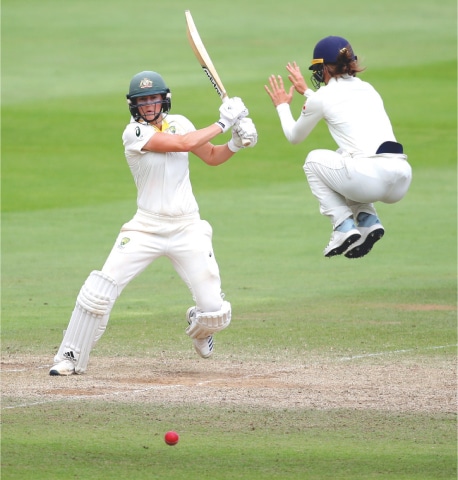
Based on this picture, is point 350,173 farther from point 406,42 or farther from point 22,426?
point 406,42

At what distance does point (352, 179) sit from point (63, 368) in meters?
2.76

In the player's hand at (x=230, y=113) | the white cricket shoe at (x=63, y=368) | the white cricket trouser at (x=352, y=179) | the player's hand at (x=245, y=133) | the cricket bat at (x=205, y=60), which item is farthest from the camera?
the cricket bat at (x=205, y=60)

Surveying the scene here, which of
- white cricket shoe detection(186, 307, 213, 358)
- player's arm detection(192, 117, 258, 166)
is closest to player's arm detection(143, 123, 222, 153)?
player's arm detection(192, 117, 258, 166)

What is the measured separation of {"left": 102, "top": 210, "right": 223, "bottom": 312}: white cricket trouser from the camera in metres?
9.73

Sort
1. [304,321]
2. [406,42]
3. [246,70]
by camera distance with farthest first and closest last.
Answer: [406,42]
[246,70]
[304,321]

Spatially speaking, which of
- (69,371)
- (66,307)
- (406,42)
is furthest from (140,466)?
(406,42)

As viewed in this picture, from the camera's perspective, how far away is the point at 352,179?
9266 millimetres

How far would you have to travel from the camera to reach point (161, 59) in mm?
34812

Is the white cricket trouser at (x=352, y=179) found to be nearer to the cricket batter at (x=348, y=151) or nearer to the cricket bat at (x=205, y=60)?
the cricket batter at (x=348, y=151)

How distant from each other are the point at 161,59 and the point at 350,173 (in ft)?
85.6

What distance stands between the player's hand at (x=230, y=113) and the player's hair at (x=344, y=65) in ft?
2.42

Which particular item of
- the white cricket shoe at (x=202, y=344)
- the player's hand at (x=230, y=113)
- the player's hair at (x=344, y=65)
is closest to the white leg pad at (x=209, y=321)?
the white cricket shoe at (x=202, y=344)

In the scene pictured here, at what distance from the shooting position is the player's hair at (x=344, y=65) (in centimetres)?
930

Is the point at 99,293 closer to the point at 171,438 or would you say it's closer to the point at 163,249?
the point at 163,249
